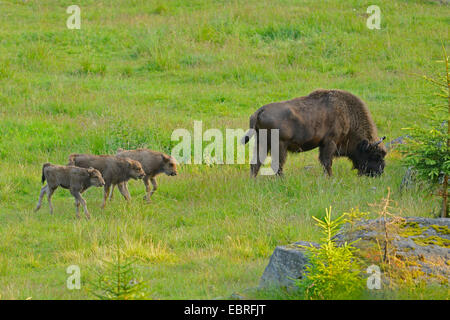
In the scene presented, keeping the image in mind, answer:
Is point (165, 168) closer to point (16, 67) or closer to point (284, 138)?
point (284, 138)

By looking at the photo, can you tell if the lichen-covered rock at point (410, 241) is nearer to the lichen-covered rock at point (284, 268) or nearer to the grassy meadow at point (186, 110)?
the grassy meadow at point (186, 110)

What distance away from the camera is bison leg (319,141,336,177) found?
13336 mm

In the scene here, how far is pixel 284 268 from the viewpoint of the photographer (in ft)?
23.6

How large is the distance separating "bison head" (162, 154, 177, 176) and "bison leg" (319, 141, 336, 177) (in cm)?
286

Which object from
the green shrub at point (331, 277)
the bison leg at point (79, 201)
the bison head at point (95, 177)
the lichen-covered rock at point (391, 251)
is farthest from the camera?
the bison head at point (95, 177)

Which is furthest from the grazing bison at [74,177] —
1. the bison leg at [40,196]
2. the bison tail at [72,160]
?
the bison tail at [72,160]

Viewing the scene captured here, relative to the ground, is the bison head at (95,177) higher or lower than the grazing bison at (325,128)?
lower

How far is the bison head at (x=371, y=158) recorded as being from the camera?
44.6 feet

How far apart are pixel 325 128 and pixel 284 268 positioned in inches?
255

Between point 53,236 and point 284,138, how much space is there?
465cm

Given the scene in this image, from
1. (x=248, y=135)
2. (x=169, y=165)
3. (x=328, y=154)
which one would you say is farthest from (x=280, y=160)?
(x=169, y=165)

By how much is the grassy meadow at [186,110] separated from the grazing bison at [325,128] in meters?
0.42

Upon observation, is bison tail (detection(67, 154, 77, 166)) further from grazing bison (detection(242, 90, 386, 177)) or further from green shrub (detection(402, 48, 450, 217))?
green shrub (detection(402, 48, 450, 217))

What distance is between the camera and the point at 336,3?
24828mm
